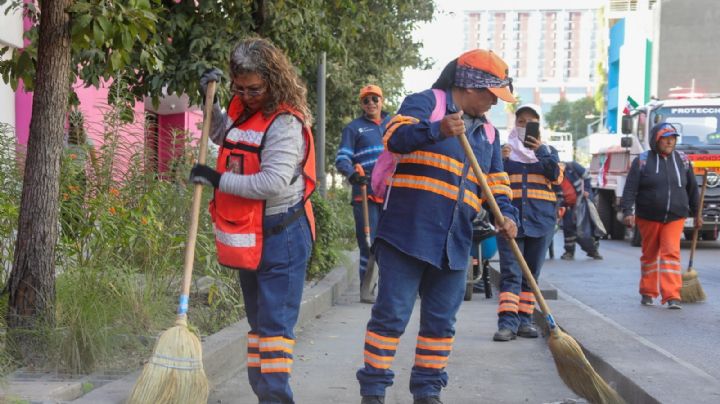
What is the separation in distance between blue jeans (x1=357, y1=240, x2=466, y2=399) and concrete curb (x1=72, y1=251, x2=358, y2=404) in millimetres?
1115

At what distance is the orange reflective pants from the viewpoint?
31.6 feet

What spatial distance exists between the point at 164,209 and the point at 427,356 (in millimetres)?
3185

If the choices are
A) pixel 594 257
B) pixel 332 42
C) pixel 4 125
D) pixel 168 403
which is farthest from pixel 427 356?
pixel 594 257

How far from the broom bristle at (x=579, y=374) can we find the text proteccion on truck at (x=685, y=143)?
12668mm

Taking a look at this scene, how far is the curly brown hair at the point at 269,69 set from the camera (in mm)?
4430

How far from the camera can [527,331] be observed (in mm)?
7816

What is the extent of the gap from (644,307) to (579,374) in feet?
17.4

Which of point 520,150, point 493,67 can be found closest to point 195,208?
point 493,67

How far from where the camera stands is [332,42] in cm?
1055

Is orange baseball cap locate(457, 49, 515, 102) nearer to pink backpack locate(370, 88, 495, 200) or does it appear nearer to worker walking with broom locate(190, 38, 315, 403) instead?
pink backpack locate(370, 88, 495, 200)

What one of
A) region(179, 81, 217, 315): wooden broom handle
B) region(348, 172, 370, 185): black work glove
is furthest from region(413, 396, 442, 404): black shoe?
region(348, 172, 370, 185): black work glove

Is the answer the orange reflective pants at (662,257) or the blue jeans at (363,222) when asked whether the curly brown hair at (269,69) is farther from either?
the orange reflective pants at (662,257)

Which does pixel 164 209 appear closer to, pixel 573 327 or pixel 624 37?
pixel 573 327

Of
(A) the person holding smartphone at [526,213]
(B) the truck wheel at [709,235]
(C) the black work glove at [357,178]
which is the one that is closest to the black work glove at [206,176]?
(A) the person holding smartphone at [526,213]
